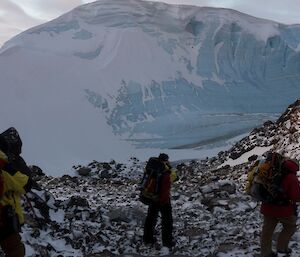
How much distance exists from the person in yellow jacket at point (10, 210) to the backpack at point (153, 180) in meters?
2.86

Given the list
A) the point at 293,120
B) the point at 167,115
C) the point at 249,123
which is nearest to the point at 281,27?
the point at 249,123

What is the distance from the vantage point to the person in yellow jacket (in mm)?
3861

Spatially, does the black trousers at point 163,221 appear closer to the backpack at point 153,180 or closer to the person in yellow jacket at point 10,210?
the backpack at point 153,180

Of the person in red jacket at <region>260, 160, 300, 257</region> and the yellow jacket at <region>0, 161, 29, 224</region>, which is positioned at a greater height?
the yellow jacket at <region>0, 161, 29, 224</region>

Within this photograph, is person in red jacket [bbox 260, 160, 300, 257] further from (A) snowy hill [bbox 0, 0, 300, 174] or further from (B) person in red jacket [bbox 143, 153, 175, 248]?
(A) snowy hill [bbox 0, 0, 300, 174]

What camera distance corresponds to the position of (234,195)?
10016 millimetres

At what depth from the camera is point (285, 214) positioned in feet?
18.0

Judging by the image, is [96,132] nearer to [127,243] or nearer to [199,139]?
[199,139]

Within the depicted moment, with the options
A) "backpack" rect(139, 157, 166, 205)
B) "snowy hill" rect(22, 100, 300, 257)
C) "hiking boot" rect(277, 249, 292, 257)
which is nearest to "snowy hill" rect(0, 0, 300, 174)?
"snowy hill" rect(22, 100, 300, 257)

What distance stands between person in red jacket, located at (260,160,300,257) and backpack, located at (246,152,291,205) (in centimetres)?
4

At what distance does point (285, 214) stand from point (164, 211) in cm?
190

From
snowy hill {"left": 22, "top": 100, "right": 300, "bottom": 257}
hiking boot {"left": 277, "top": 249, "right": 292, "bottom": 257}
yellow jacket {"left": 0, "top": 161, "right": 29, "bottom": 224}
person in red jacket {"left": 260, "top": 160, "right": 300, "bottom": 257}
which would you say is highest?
yellow jacket {"left": 0, "top": 161, "right": 29, "bottom": 224}

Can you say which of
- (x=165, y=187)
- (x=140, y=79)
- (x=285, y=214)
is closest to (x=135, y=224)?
(x=165, y=187)

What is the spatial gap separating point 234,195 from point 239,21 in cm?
3530
